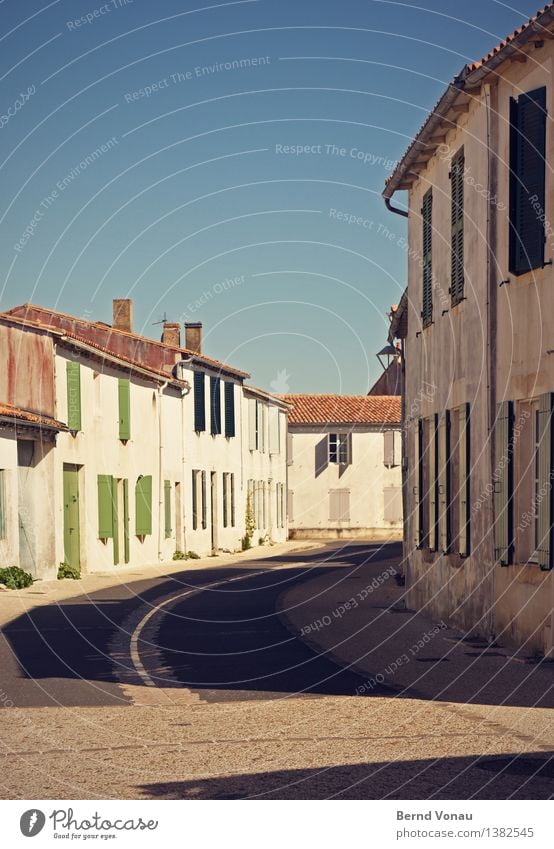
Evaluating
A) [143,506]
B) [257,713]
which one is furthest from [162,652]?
[143,506]

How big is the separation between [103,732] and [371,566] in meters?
23.2

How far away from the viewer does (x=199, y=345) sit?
51344 millimetres

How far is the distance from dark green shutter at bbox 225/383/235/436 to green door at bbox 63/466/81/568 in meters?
16.0

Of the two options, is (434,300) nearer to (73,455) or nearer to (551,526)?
(551,526)

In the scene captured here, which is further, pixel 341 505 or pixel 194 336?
pixel 341 505

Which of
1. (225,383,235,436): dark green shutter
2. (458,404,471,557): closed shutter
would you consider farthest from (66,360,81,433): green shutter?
(225,383,235,436): dark green shutter

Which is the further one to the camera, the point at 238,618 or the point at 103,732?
the point at 238,618

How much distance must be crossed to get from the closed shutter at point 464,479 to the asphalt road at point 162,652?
2.35m

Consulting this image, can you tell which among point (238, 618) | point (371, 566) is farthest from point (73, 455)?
point (238, 618)

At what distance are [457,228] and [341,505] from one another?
4683cm

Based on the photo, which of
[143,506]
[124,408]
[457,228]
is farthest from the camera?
[143,506]

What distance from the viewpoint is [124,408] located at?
34.9m

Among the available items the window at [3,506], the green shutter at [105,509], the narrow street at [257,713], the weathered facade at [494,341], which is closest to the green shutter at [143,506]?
the green shutter at [105,509]

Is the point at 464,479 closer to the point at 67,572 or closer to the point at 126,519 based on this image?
the point at 67,572
